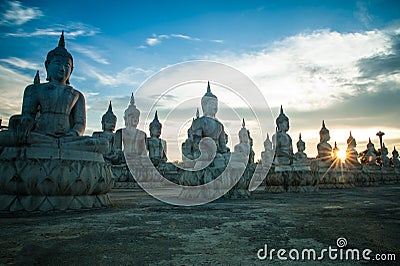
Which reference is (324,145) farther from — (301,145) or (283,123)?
(283,123)

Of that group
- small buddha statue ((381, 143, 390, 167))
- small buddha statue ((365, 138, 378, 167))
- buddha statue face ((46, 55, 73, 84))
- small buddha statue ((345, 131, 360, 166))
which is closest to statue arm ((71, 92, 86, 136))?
buddha statue face ((46, 55, 73, 84))

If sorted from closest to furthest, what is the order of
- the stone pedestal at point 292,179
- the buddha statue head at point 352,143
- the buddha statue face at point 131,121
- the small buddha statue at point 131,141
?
1. the stone pedestal at point 292,179
2. the small buddha statue at point 131,141
3. the buddha statue face at point 131,121
4. the buddha statue head at point 352,143

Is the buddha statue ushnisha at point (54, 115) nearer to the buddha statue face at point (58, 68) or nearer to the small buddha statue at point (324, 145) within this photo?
the buddha statue face at point (58, 68)

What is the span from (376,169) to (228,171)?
1586cm

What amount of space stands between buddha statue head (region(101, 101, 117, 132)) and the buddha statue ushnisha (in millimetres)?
9957

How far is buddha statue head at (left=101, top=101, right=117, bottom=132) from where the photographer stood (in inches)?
603

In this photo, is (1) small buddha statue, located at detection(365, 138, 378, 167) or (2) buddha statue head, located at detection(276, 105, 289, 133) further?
(1) small buddha statue, located at detection(365, 138, 378, 167)

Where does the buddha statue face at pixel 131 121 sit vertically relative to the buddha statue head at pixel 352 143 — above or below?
above

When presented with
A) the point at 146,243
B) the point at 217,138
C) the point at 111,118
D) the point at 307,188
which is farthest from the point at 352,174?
the point at 146,243

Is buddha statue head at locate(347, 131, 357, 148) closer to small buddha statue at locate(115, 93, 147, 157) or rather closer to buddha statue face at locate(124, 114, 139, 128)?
small buddha statue at locate(115, 93, 147, 157)

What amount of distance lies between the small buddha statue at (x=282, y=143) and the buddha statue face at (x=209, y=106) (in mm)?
3658

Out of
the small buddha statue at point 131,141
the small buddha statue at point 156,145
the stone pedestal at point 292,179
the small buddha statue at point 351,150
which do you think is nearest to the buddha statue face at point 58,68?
the stone pedestal at point 292,179

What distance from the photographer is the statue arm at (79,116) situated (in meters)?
5.32

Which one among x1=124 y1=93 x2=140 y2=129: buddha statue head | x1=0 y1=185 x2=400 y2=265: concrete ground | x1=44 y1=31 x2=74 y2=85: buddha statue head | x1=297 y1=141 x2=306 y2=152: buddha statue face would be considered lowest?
x1=0 y1=185 x2=400 y2=265: concrete ground
